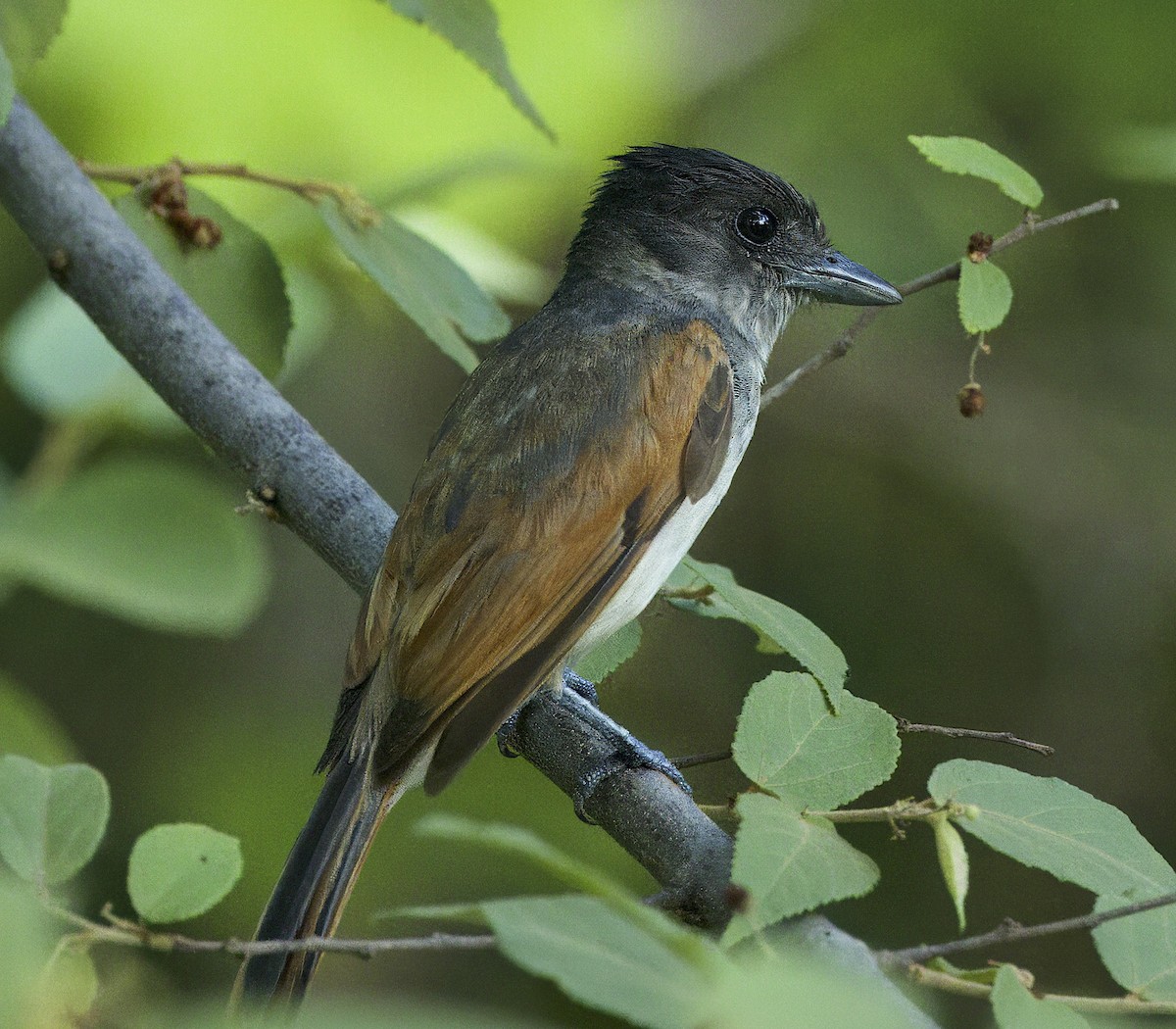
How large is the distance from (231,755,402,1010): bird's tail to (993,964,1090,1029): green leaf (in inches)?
35.1

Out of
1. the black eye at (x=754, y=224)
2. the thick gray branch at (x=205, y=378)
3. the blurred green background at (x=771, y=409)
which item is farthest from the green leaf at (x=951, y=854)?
the black eye at (x=754, y=224)

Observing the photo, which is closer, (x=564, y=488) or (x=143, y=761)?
(x=564, y=488)

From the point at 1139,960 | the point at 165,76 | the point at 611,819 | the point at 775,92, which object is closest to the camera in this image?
the point at 1139,960

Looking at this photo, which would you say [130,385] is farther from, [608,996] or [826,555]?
[826,555]

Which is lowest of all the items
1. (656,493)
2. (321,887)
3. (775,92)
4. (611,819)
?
(321,887)

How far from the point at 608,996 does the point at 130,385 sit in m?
1.98

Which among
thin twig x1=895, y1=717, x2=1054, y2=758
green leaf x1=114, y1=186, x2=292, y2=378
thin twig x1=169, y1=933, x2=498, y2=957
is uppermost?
green leaf x1=114, y1=186, x2=292, y2=378

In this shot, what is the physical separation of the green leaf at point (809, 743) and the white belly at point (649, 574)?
83 centimetres

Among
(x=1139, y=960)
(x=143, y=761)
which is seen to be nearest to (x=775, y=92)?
(x=143, y=761)

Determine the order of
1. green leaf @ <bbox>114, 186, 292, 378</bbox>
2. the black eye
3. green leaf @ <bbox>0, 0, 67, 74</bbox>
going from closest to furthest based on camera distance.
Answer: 1. green leaf @ <bbox>0, 0, 67, 74</bbox>
2. green leaf @ <bbox>114, 186, 292, 378</bbox>
3. the black eye

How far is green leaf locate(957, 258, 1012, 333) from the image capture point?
190cm

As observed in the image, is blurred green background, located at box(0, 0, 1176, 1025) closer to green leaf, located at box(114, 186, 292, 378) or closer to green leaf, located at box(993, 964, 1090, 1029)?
green leaf, located at box(114, 186, 292, 378)

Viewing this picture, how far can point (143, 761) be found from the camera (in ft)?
13.8

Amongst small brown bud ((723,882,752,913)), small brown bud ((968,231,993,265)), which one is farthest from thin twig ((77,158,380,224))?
small brown bud ((723,882,752,913))
